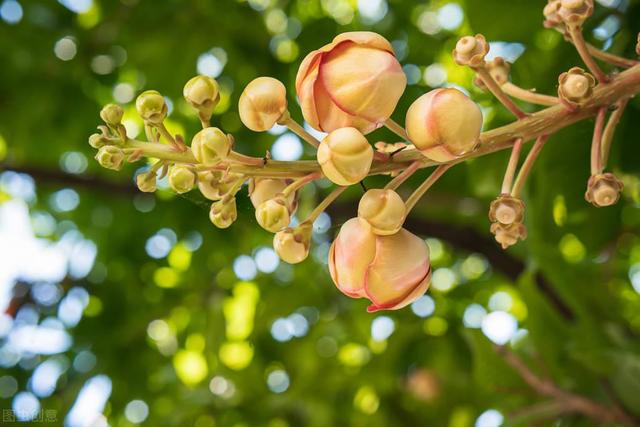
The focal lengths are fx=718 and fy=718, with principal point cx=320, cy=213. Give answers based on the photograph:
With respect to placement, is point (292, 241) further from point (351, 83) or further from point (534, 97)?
point (534, 97)

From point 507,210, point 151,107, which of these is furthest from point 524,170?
point 151,107

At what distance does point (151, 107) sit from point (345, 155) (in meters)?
0.20

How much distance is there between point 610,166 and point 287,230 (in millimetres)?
777

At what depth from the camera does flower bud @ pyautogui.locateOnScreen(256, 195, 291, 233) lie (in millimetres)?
667

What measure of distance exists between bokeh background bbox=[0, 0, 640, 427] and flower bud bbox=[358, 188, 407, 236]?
101 centimetres

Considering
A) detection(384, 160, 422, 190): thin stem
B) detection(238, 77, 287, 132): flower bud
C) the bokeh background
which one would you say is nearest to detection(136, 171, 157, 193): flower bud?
detection(238, 77, 287, 132): flower bud

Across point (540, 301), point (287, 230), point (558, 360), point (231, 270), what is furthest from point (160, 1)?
point (287, 230)

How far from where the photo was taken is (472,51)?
0.70 meters

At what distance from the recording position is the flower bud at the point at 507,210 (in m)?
0.69

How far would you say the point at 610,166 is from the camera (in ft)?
4.11

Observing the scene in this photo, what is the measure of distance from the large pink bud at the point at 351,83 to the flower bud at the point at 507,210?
14cm

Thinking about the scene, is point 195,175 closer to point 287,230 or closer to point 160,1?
point 287,230

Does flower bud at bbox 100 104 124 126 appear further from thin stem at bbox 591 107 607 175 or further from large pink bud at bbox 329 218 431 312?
thin stem at bbox 591 107 607 175

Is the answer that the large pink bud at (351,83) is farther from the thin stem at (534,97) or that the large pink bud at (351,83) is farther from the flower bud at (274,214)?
the thin stem at (534,97)
